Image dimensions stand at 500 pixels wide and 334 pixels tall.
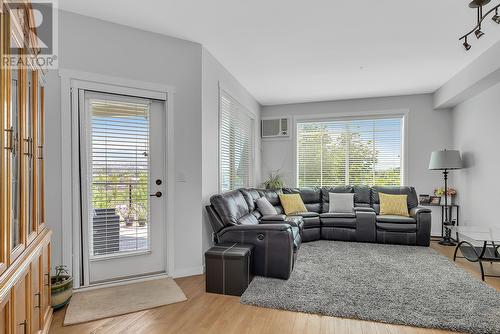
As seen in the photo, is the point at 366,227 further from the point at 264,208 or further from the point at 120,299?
the point at 120,299

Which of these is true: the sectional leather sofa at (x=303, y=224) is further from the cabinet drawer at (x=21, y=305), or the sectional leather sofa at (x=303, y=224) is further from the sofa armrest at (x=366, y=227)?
the cabinet drawer at (x=21, y=305)

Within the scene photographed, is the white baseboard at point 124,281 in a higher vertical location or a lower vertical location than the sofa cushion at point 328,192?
lower

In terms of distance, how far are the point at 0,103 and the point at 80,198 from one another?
1750 millimetres

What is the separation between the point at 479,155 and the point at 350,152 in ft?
7.11

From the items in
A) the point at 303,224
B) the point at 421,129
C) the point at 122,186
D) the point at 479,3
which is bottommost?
the point at 303,224

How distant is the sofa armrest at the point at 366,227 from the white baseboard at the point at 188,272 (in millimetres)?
2831

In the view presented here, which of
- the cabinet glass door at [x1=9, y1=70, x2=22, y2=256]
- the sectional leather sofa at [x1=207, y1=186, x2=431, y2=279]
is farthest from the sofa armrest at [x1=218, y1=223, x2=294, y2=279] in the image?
the cabinet glass door at [x1=9, y1=70, x2=22, y2=256]

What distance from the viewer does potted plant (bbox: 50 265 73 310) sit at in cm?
238

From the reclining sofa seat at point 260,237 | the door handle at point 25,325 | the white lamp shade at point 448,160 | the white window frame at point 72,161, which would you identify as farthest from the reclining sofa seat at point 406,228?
the door handle at point 25,325

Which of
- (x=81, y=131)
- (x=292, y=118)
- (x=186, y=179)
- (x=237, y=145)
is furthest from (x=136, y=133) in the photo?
(x=292, y=118)

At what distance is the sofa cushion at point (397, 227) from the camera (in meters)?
4.57

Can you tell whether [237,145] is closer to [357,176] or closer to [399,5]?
[357,176]

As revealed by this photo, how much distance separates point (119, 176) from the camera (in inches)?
120

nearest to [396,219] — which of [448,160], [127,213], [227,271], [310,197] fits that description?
[448,160]
